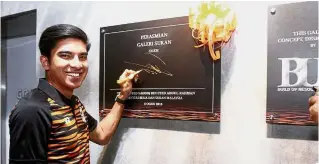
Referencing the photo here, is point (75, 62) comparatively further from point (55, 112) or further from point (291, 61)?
point (291, 61)

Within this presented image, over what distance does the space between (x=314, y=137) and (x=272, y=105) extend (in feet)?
0.50

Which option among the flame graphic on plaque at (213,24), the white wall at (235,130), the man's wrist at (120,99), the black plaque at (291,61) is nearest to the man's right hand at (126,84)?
the man's wrist at (120,99)

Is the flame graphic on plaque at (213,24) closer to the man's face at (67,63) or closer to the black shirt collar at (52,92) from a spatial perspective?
the man's face at (67,63)

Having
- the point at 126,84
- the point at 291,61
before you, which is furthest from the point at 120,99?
the point at 291,61

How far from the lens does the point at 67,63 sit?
3.41 feet

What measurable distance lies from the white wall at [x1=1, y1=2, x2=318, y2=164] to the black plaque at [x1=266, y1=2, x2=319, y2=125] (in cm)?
4

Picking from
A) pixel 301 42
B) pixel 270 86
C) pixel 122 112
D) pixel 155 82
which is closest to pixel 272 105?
pixel 270 86

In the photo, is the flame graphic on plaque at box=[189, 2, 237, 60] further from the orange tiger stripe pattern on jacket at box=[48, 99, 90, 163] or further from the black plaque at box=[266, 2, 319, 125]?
the orange tiger stripe pattern on jacket at box=[48, 99, 90, 163]

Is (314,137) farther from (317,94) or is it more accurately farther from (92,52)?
(92,52)

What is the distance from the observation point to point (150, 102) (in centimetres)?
117

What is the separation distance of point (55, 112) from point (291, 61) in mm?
792

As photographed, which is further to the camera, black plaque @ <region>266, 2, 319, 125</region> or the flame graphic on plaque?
the flame graphic on plaque

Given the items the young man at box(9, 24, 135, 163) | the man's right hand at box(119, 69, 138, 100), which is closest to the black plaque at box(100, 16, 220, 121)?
the man's right hand at box(119, 69, 138, 100)

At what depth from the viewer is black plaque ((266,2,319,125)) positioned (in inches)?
34.6
